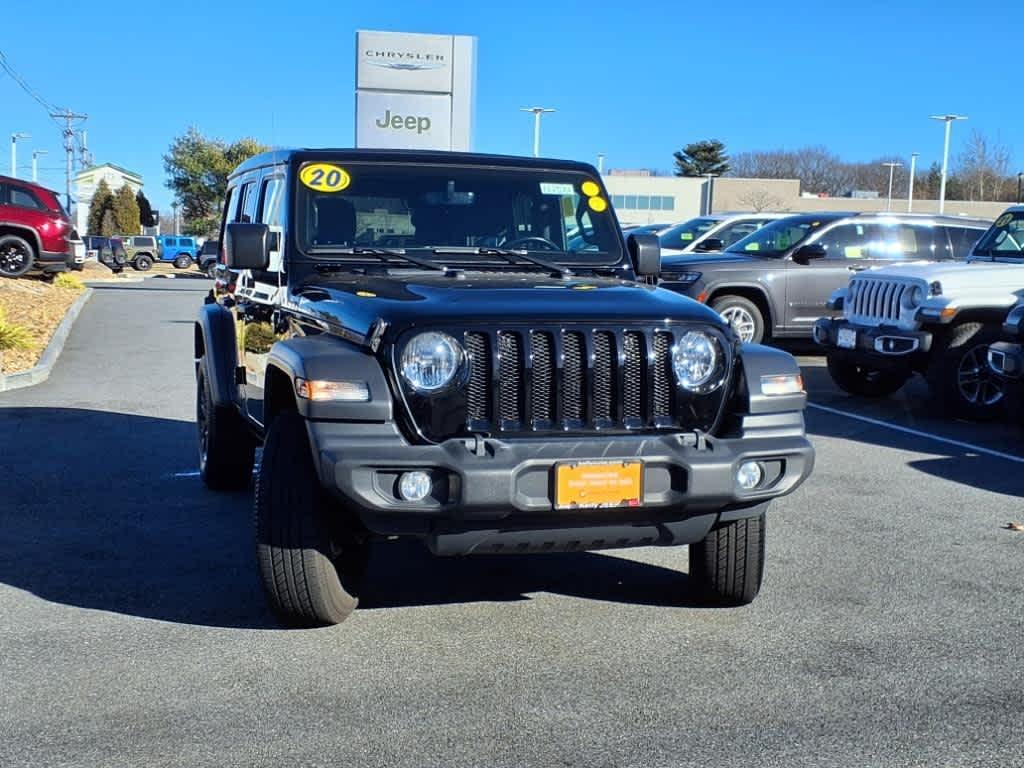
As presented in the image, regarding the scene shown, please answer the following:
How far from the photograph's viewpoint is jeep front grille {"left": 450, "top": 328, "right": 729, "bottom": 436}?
4238 mm

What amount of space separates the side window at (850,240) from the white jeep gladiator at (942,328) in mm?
3544

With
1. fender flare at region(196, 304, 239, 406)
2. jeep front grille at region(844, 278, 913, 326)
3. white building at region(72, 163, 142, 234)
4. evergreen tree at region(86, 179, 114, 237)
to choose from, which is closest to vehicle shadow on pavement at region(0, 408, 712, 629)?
fender flare at region(196, 304, 239, 406)

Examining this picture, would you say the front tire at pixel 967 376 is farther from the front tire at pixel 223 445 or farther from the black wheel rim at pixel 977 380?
the front tire at pixel 223 445

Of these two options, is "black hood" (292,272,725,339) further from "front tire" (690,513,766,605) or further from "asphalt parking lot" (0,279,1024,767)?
"asphalt parking lot" (0,279,1024,767)

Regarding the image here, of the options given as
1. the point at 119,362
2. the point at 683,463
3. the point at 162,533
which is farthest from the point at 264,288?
the point at 119,362

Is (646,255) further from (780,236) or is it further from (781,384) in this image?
(780,236)

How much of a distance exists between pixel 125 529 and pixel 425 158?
8.27 feet

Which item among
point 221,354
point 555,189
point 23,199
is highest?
point 23,199

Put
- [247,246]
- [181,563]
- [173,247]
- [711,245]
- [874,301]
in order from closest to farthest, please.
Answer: [247,246] < [181,563] < [874,301] < [711,245] < [173,247]

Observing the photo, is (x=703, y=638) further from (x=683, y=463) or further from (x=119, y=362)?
(x=119, y=362)

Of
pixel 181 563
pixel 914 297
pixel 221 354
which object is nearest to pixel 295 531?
pixel 181 563

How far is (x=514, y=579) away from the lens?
5.46 m

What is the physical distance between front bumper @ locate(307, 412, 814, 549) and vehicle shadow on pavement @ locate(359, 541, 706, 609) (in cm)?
95

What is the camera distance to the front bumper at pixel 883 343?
10.2 metres
